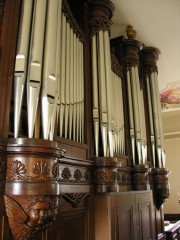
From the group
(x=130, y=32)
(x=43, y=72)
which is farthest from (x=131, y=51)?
(x=43, y=72)

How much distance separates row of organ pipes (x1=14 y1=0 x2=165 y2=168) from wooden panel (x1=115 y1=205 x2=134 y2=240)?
0.71 metres

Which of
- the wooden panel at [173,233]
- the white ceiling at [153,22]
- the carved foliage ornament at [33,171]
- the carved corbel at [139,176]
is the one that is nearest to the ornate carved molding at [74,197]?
the carved foliage ornament at [33,171]

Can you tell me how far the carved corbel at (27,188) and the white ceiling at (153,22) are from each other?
10.7 feet

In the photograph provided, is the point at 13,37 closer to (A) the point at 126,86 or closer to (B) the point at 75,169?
(B) the point at 75,169

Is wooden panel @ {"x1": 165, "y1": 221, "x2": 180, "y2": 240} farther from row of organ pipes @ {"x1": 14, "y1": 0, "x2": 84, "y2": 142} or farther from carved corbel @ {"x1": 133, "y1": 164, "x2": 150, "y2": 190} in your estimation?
row of organ pipes @ {"x1": 14, "y1": 0, "x2": 84, "y2": 142}

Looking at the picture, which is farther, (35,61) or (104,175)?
(104,175)

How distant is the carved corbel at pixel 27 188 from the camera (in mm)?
1795

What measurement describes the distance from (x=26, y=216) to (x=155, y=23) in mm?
4088

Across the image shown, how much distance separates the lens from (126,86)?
464 centimetres

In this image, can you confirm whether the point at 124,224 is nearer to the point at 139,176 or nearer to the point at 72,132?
the point at 139,176

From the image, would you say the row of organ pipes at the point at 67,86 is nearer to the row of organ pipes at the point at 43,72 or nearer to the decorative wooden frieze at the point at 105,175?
the row of organ pipes at the point at 43,72

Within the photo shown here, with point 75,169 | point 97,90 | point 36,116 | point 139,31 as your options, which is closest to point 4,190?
point 36,116

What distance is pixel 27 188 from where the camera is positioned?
1.82m

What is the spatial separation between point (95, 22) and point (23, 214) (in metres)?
2.81
